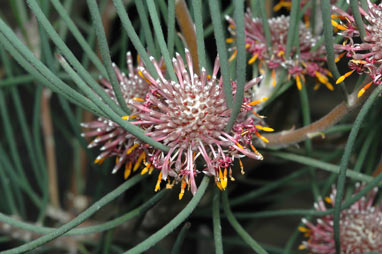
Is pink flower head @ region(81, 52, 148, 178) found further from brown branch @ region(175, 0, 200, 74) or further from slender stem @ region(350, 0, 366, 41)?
slender stem @ region(350, 0, 366, 41)

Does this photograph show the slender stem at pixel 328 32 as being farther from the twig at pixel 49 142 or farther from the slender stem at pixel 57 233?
the twig at pixel 49 142

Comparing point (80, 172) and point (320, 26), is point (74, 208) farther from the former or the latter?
point (320, 26)

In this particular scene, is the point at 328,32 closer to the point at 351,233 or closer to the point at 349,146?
the point at 349,146

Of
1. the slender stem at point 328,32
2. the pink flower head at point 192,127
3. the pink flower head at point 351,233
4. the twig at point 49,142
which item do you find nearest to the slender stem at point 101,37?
the pink flower head at point 192,127

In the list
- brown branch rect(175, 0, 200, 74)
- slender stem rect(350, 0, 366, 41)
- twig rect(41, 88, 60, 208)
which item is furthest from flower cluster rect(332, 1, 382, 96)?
twig rect(41, 88, 60, 208)

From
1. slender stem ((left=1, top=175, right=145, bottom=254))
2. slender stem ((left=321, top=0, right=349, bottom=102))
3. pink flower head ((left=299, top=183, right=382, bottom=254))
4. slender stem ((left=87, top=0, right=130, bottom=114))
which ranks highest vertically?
slender stem ((left=87, top=0, right=130, bottom=114))
